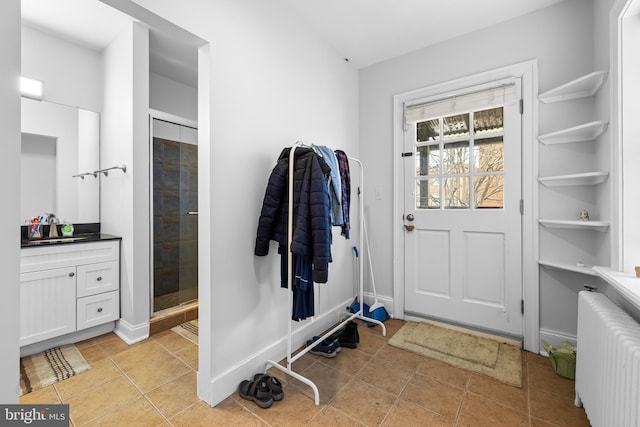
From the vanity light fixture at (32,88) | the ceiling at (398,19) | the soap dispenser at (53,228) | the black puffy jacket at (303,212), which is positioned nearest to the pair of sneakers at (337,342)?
the black puffy jacket at (303,212)

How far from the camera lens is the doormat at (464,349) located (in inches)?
76.0

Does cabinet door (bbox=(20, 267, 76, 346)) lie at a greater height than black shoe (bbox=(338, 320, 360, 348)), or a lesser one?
greater

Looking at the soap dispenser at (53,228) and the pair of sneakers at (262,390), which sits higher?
the soap dispenser at (53,228)

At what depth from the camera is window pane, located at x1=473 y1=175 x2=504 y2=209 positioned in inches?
92.7

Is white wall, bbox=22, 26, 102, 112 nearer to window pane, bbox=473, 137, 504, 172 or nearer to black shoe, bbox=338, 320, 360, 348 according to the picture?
black shoe, bbox=338, 320, 360, 348

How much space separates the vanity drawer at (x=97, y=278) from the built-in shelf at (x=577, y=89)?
145 inches

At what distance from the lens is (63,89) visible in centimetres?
259

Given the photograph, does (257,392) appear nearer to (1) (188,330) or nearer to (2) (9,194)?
(1) (188,330)

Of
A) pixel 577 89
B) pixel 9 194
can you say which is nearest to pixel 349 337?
pixel 9 194

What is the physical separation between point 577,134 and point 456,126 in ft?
2.75

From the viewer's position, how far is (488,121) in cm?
240

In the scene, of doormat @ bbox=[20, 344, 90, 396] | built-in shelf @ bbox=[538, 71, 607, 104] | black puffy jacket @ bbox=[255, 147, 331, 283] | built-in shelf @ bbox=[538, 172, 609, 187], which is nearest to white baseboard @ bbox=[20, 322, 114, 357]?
doormat @ bbox=[20, 344, 90, 396]

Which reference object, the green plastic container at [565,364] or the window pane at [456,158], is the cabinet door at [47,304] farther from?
the green plastic container at [565,364]

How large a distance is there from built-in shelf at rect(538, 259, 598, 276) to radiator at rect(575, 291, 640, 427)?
38cm
